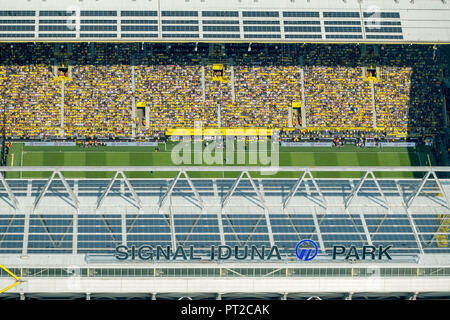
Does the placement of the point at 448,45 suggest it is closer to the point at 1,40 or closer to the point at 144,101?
the point at 144,101

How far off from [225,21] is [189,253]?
40.6m

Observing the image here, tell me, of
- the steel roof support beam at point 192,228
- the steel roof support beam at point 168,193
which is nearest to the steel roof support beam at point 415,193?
the steel roof support beam at point 192,228

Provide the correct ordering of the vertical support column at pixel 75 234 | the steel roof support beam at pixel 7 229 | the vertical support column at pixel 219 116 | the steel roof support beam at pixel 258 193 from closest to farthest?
the vertical support column at pixel 75 234
the steel roof support beam at pixel 7 229
the steel roof support beam at pixel 258 193
the vertical support column at pixel 219 116

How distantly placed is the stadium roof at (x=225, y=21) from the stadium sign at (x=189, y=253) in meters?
36.2

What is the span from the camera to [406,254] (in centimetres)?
11881

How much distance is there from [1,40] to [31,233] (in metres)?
34.1

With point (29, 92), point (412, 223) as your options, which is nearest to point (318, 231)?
point (412, 223)

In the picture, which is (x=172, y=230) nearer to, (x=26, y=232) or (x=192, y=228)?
(x=192, y=228)

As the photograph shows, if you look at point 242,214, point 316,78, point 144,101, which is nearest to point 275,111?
point 316,78

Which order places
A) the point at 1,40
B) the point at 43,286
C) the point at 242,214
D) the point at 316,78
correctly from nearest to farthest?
the point at 43,286
the point at 242,214
the point at 1,40
the point at 316,78

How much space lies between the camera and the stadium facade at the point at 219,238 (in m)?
115

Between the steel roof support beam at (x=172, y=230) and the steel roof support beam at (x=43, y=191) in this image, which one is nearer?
the steel roof support beam at (x=43, y=191)

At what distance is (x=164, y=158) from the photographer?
14250 cm

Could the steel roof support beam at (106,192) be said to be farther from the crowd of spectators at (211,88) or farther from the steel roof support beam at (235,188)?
the crowd of spectators at (211,88)
